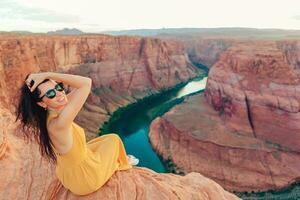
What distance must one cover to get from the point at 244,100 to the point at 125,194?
109 ft

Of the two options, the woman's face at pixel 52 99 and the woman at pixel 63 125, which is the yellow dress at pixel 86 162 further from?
the woman's face at pixel 52 99

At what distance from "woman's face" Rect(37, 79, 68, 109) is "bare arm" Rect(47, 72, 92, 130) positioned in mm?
129

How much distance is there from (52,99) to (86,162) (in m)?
1.37

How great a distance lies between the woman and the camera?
18.7 ft

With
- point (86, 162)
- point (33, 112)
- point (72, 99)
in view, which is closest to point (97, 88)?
point (86, 162)

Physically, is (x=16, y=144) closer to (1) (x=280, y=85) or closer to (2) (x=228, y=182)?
(2) (x=228, y=182)

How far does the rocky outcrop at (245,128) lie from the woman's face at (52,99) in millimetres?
28025

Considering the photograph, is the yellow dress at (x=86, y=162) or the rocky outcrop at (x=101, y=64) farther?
the rocky outcrop at (x=101, y=64)

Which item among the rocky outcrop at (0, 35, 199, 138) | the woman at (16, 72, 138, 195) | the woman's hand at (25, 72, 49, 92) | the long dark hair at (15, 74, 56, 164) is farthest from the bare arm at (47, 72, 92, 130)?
the rocky outcrop at (0, 35, 199, 138)

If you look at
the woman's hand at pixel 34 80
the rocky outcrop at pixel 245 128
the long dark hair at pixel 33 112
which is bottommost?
the rocky outcrop at pixel 245 128

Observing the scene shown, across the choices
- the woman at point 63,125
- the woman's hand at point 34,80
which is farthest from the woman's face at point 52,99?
the woman's hand at point 34,80

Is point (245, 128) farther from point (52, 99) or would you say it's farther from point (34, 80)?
point (34, 80)

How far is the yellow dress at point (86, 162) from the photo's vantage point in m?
6.23

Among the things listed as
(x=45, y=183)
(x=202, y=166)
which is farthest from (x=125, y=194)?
(x=202, y=166)
